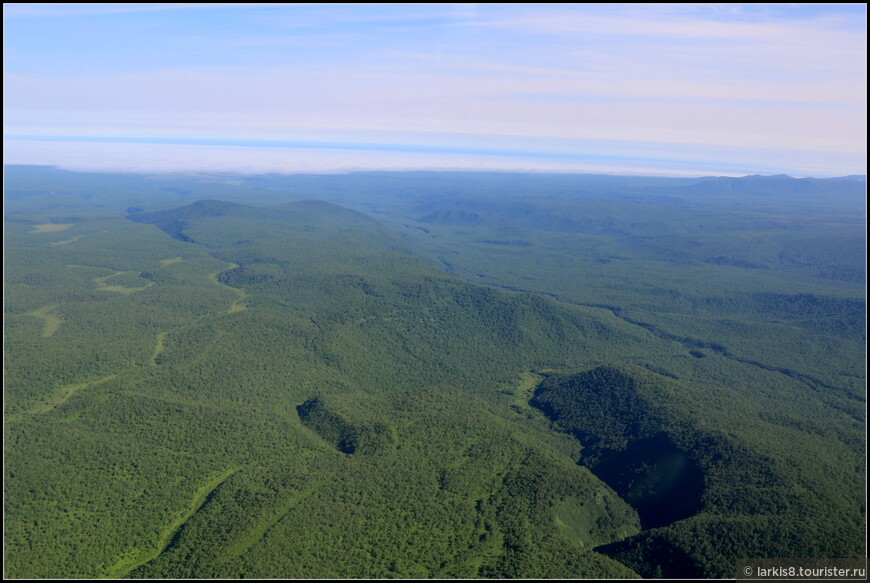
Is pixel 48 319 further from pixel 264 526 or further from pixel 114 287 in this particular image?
pixel 264 526

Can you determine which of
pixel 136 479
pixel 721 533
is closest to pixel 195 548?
pixel 136 479

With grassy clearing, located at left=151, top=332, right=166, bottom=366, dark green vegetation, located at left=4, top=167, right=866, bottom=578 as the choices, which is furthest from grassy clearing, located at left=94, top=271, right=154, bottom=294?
grassy clearing, located at left=151, top=332, right=166, bottom=366

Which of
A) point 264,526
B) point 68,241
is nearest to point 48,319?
point 264,526

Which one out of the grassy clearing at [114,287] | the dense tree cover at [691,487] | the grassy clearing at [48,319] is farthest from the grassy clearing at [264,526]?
the grassy clearing at [114,287]

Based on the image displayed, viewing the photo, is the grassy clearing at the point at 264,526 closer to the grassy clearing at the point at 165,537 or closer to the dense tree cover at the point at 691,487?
the grassy clearing at the point at 165,537

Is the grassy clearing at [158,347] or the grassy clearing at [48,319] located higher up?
the grassy clearing at [48,319]

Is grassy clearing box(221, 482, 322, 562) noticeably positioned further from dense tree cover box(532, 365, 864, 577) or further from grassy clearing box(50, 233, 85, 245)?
grassy clearing box(50, 233, 85, 245)
